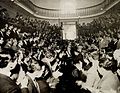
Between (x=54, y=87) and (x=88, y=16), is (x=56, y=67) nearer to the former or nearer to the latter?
(x=54, y=87)

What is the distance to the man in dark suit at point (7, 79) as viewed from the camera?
7.14 feet

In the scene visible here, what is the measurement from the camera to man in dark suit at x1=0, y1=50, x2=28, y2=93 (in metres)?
2.18

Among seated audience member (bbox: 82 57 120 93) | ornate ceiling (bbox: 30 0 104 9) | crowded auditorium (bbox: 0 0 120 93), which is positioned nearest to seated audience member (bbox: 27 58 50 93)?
crowded auditorium (bbox: 0 0 120 93)

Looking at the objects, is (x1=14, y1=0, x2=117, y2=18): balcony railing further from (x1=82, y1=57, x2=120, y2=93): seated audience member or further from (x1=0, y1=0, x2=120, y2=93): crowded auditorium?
(x1=82, y1=57, x2=120, y2=93): seated audience member

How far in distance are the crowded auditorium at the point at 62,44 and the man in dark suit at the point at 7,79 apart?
0.03 ft

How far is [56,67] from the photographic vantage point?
97.8 inches

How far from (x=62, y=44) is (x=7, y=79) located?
2.24 feet

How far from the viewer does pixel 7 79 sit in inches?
88.2

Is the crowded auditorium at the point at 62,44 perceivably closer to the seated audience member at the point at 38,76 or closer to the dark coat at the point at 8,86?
the seated audience member at the point at 38,76

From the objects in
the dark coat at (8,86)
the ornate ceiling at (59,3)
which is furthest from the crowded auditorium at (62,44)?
the dark coat at (8,86)

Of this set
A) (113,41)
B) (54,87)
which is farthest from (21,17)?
(113,41)

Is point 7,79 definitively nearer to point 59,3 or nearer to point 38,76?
point 38,76

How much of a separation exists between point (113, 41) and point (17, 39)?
3.43 ft

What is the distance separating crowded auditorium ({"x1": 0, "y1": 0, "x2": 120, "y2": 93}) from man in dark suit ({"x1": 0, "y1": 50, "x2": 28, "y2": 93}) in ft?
0.03
